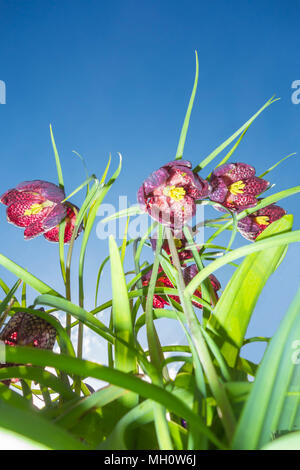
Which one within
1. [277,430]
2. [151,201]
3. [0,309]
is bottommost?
[277,430]

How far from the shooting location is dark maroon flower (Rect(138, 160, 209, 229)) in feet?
1.36

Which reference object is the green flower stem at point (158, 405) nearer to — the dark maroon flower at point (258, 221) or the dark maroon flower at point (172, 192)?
the dark maroon flower at point (172, 192)

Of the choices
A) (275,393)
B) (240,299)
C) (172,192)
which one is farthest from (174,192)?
(275,393)

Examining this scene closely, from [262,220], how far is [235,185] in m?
0.09

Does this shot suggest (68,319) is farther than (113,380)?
Yes

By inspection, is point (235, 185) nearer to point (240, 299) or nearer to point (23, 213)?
point (240, 299)

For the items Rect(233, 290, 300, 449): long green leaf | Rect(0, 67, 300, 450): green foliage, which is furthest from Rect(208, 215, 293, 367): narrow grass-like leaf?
Rect(233, 290, 300, 449): long green leaf

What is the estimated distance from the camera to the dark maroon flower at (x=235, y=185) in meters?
0.45

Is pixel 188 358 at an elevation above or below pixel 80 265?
below

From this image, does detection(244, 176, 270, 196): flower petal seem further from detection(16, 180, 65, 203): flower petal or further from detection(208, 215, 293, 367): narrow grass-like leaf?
detection(16, 180, 65, 203): flower petal

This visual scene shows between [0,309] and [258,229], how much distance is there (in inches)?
12.7
